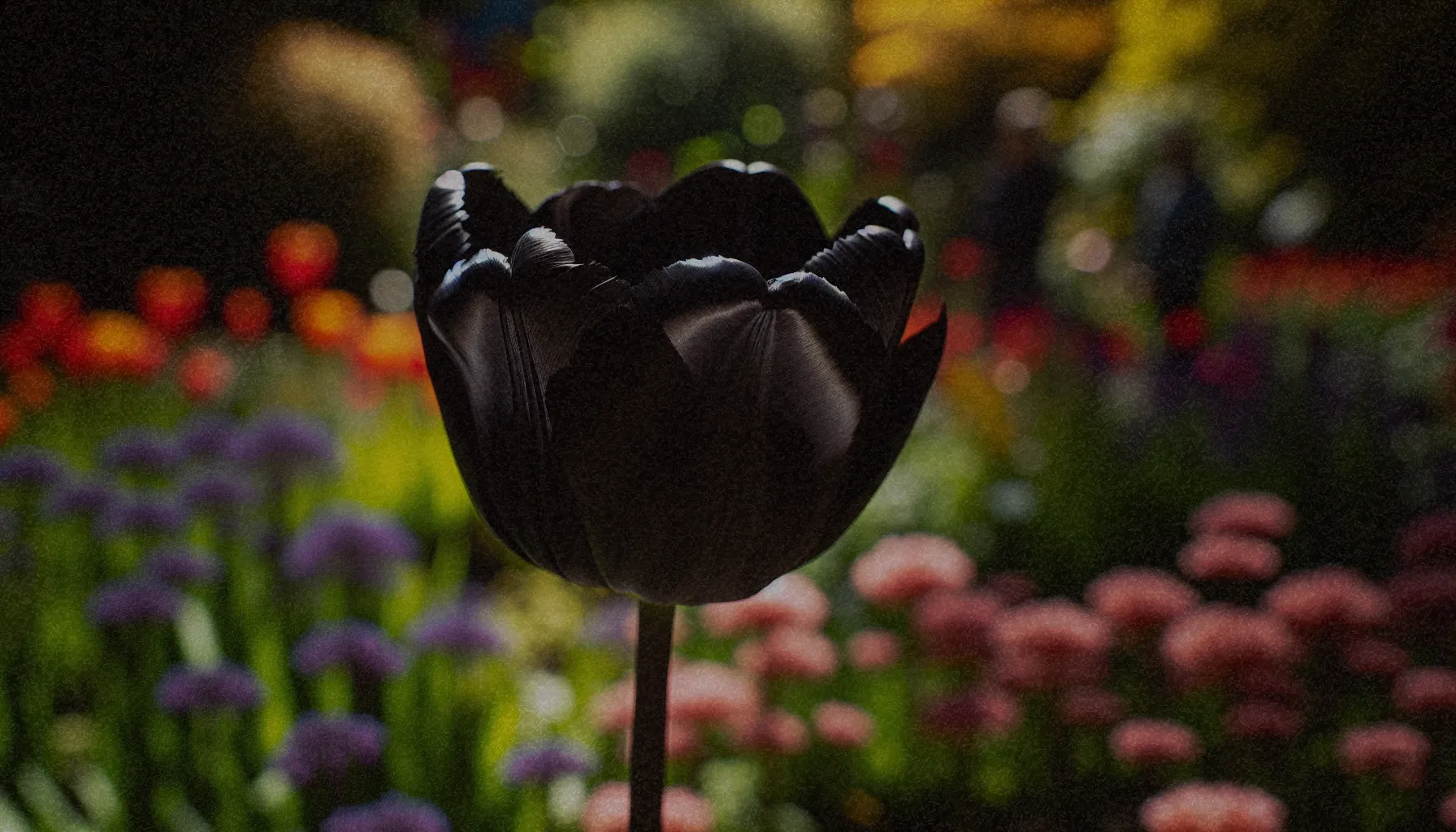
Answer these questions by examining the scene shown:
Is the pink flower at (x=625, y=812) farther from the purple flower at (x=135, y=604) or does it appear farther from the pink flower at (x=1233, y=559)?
the pink flower at (x=1233, y=559)

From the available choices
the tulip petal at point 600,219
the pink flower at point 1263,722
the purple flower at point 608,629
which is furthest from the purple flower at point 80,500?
the pink flower at point 1263,722

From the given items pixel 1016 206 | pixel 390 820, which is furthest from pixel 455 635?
Answer: pixel 1016 206

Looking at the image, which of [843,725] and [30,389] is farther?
[30,389]

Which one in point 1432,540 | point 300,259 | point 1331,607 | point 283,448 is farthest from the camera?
point 300,259

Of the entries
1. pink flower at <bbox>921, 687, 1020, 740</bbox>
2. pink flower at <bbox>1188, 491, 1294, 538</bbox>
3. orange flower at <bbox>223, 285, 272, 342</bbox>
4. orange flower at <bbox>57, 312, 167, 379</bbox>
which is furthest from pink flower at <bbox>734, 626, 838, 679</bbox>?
orange flower at <bbox>223, 285, 272, 342</bbox>

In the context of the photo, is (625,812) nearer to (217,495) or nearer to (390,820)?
(390,820)

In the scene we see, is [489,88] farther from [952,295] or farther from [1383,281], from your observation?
[1383,281]

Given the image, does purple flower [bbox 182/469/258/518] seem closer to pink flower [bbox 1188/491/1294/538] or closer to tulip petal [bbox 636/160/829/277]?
tulip petal [bbox 636/160/829/277]

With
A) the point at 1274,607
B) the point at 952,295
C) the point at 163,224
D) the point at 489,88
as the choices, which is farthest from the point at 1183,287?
the point at 489,88
